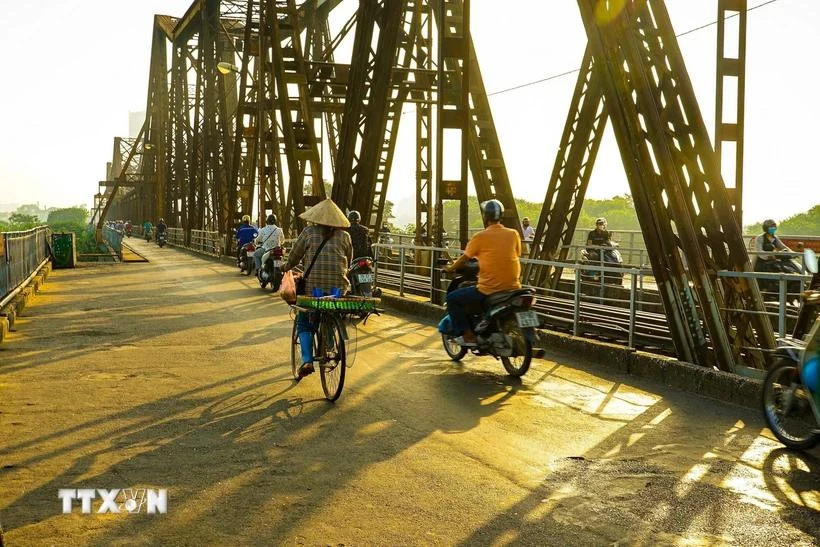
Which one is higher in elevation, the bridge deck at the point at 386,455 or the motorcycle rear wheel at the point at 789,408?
the motorcycle rear wheel at the point at 789,408

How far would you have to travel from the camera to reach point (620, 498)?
4910 mm

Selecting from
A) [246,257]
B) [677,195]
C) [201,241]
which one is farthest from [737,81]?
[201,241]

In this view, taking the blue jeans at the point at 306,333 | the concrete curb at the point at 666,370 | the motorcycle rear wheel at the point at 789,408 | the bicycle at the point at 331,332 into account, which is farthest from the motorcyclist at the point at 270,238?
the motorcycle rear wheel at the point at 789,408

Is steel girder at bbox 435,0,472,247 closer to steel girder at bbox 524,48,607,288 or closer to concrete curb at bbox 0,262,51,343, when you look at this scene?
steel girder at bbox 524,48,607,288

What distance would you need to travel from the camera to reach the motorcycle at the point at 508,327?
8.66 m

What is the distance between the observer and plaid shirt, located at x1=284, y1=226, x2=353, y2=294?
8.12 metres

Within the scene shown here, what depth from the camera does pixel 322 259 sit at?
8148 mm

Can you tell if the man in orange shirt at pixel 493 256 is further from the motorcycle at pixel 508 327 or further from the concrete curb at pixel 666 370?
the concrete curb at pixel 666 370

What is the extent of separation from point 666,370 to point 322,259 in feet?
10.8

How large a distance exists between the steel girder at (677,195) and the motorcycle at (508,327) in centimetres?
127

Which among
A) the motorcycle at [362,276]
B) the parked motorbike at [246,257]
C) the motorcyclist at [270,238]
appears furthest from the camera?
the parked motorbike at [246,257]

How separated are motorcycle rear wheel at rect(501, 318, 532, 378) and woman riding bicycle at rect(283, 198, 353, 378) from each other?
1688 mm

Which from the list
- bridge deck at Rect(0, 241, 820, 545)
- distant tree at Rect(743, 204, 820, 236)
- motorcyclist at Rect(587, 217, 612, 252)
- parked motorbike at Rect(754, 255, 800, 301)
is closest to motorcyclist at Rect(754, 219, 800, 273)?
parked motorbike at Rect(754, 255, 800, 301)

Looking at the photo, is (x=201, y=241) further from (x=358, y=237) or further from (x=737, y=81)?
(x=737, y=81)
